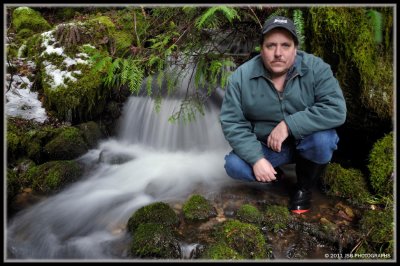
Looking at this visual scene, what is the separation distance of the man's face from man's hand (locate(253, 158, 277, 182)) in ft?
3.25

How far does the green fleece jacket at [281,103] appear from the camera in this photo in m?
3.29

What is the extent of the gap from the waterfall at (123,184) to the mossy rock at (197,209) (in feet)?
1.05

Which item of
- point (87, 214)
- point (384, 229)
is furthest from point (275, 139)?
point (87, 214)

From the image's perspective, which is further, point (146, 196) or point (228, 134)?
point (146, 196)

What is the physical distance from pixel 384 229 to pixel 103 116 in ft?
17.8

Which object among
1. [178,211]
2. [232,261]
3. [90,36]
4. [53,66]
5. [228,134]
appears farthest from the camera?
[90,36]

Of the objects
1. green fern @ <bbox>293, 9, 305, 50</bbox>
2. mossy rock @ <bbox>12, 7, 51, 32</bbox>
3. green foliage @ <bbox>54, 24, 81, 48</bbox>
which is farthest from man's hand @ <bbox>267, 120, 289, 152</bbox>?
mossy rock @ <bbox>12, 7, 51, 32</bbox>

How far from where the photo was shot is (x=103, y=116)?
22.0 ft

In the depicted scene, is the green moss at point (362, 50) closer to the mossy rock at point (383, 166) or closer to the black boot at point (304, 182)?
the mossy rock at point (383, 166)

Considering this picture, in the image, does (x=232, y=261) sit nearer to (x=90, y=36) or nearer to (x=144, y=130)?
(x=144, y=130)

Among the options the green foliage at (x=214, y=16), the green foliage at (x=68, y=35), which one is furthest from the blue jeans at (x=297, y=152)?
the green foliage at (x=68, y=35)

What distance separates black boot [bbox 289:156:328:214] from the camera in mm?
3645

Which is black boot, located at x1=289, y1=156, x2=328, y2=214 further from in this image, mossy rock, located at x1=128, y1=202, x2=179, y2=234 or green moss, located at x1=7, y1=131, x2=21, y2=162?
green moss, located at x1=7, y1=131, x2=21, y2=162

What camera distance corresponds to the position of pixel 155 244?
3.40 meters
